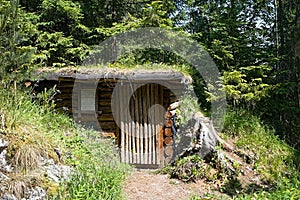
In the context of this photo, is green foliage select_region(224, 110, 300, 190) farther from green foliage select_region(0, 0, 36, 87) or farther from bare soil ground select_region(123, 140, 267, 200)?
green foliage select_region(0, 0, 36, 87)

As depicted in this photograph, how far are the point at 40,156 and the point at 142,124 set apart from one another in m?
3.28

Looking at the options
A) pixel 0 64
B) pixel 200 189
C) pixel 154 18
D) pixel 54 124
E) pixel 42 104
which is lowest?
pixel 200 189

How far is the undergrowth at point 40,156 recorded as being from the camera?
3.93 m

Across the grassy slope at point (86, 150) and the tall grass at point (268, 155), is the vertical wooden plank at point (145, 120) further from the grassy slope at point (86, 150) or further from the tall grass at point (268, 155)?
the tall grass at point (268, 155)

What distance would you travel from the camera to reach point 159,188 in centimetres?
539

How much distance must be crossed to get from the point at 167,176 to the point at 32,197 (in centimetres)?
301

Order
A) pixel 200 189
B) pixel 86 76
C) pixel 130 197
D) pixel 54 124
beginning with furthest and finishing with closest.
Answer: pixel 86 76, pixel 54 124, pixel 200 189, pixel 130 197

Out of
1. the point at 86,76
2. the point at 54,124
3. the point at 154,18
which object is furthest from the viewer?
the point at 154,18

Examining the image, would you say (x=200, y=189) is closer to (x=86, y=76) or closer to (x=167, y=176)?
(x=167, y=176)

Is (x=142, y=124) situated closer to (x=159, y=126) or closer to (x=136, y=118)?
(x=136, y=118)

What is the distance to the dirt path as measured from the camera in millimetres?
4952

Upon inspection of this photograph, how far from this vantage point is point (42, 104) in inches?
246

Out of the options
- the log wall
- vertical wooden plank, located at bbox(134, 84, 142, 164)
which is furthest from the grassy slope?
vertical wooden plank, located at bbox(134, 84, 142, 164)

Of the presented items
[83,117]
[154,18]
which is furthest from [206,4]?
[83,117]
